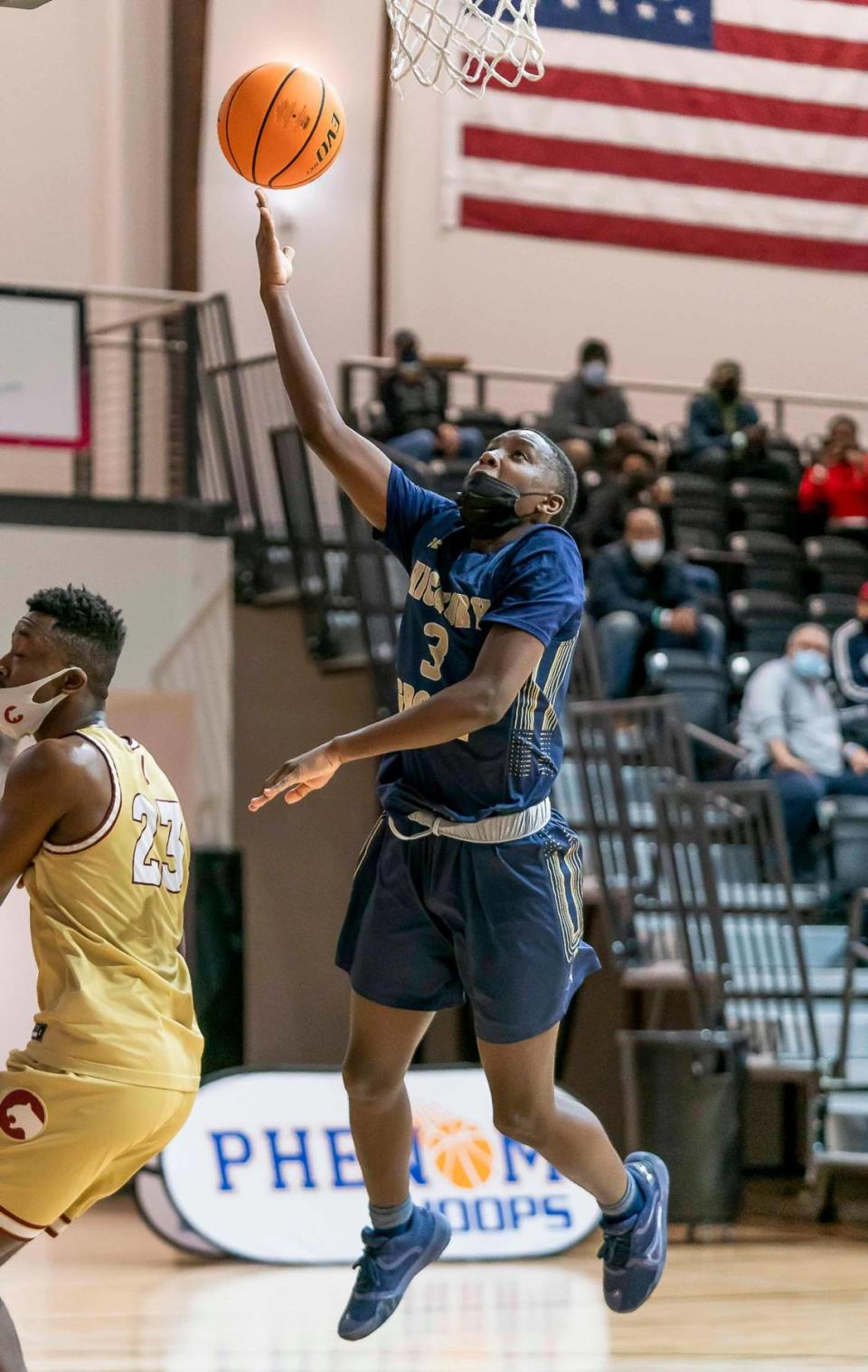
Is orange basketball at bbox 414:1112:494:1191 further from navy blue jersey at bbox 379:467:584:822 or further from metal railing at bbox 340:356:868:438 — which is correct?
metal railing at bbox 340:356:868:438

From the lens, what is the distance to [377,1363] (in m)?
4.95

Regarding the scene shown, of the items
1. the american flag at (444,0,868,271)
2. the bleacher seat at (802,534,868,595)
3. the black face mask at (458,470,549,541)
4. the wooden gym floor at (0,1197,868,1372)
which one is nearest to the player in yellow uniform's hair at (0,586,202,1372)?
the black face mask at (458,470,549,541)

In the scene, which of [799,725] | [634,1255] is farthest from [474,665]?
[799,725]

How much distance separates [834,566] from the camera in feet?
36.3

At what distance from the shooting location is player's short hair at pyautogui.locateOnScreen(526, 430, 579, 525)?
3744 mm

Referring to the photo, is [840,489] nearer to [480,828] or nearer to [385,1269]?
[480,828]

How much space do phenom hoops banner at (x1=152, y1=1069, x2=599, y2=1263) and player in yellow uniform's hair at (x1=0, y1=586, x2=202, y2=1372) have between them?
3.43m

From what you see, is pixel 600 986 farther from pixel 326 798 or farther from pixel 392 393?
pixel 392 393

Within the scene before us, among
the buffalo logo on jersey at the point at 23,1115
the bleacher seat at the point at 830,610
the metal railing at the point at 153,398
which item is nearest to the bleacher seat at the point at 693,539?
the bleacher seat at the point at 830,610

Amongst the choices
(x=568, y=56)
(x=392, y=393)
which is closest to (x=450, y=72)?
(x=392, y=393)

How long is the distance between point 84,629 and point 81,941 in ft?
1.72

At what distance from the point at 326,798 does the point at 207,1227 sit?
339 cm

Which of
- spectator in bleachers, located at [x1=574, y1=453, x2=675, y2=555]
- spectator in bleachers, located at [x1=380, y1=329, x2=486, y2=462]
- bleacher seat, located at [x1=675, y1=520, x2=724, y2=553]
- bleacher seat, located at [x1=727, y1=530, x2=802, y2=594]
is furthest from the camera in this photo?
bleacher seat, located at [x1=675, y1=520, x2=724, y2=553]

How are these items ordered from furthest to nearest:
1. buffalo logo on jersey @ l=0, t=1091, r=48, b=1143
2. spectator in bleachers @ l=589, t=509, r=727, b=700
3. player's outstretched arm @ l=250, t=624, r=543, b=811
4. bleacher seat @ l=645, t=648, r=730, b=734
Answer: bleacher seat @ l=645, t=648, r=730, b=734 → spectator in bleachers @ l=589, t=509, r=727, b=700 → player's outstretched arm @ l=250, t=624, r=543, b=811 → buffalo logo on jersey @ l=0, t=1091, r=48, b=1143
